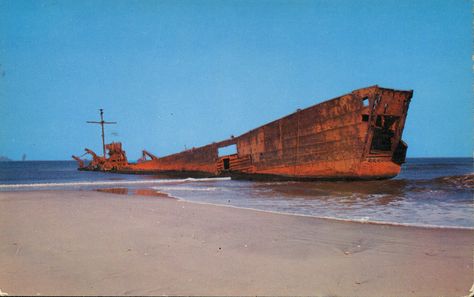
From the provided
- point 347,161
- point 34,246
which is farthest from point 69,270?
point 347,161

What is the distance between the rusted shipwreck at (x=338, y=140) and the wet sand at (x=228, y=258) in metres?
8.42

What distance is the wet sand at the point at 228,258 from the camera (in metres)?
2.12

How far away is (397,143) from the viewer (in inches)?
521

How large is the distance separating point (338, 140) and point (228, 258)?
10856 mm

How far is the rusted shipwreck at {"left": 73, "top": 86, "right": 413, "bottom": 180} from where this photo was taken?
1217 centimetres

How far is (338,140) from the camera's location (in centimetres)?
1278

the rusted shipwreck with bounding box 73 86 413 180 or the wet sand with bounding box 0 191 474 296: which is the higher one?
the rusted shipwreck with bounding box 73 86 413 180

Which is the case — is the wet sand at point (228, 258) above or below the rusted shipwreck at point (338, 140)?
below

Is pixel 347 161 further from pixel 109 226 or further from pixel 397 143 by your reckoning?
pixel 109 226

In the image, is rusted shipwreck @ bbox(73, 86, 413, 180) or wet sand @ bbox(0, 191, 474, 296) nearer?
wet sand @ bbox(0, 191, 474, 296)

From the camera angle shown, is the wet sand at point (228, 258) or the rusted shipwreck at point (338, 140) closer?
the wet sand at point (228, 258)

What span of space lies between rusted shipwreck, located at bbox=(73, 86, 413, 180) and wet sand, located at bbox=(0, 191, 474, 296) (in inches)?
332

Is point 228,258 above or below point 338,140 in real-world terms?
below

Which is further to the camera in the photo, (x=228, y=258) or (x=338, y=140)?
(x=338, y=140)
